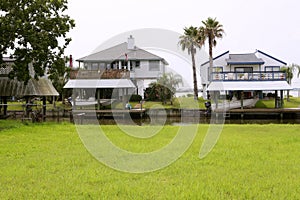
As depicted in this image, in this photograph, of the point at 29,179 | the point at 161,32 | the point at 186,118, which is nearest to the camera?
the point at 29,179

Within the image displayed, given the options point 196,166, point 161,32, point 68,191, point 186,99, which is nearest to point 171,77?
A: point 186,99

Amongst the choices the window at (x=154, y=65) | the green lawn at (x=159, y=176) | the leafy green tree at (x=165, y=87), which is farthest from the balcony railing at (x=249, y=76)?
the green lawn at (x=159, y=176)

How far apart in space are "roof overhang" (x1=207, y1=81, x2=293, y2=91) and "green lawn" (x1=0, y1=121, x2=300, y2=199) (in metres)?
26.3

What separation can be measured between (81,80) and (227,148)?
28.9m

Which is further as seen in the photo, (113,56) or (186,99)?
(113,56)

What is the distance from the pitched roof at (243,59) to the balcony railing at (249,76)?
7.93m

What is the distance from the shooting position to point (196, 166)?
412 inches

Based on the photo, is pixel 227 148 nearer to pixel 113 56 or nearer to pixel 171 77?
pixel 171 77

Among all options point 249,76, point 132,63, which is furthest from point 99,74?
point 249,76

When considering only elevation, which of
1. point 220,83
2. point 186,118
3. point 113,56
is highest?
point 113,56

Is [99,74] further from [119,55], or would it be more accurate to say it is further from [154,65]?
[154,65]

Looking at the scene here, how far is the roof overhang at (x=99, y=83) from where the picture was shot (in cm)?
3975

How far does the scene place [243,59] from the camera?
50875 mm

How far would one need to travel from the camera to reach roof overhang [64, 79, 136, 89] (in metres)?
39.8
